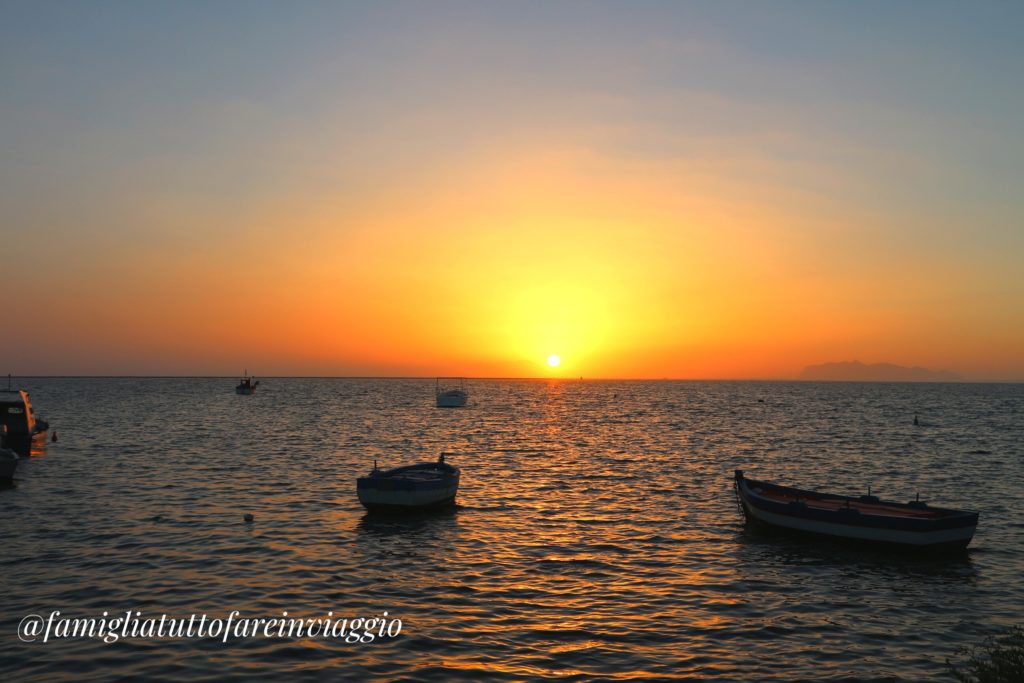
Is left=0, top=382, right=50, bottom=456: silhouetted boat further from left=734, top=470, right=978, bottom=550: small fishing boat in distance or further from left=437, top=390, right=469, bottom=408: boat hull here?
left=437, top=390, right=469, bottom=408: boat hull

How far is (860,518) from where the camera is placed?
30.4 m

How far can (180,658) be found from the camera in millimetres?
17422

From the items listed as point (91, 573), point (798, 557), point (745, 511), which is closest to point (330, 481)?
point (91, 573)

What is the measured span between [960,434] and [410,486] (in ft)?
269

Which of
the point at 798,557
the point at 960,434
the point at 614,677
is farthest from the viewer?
the point at 960,434

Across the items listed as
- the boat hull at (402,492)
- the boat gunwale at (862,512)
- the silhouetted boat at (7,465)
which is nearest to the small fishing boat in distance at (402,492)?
the boat hull at (402,492)

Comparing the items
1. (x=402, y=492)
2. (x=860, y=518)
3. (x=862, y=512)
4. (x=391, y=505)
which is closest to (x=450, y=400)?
(x=391, y=505)

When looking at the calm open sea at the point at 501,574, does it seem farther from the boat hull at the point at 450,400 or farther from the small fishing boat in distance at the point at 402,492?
the boat hull at the point at 450,400

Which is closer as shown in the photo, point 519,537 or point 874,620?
point 874,620

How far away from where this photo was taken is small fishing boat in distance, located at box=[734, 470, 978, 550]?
29.0 metres

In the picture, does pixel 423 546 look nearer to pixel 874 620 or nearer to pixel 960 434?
pixel 874 620

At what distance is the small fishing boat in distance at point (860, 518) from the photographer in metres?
29.0

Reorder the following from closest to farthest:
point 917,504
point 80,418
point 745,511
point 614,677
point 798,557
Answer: point 614,677 < point 798,557 < point 917,504 < point 745,511 < point 80,418

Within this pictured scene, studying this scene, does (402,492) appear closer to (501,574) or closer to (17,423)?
(501,574)
